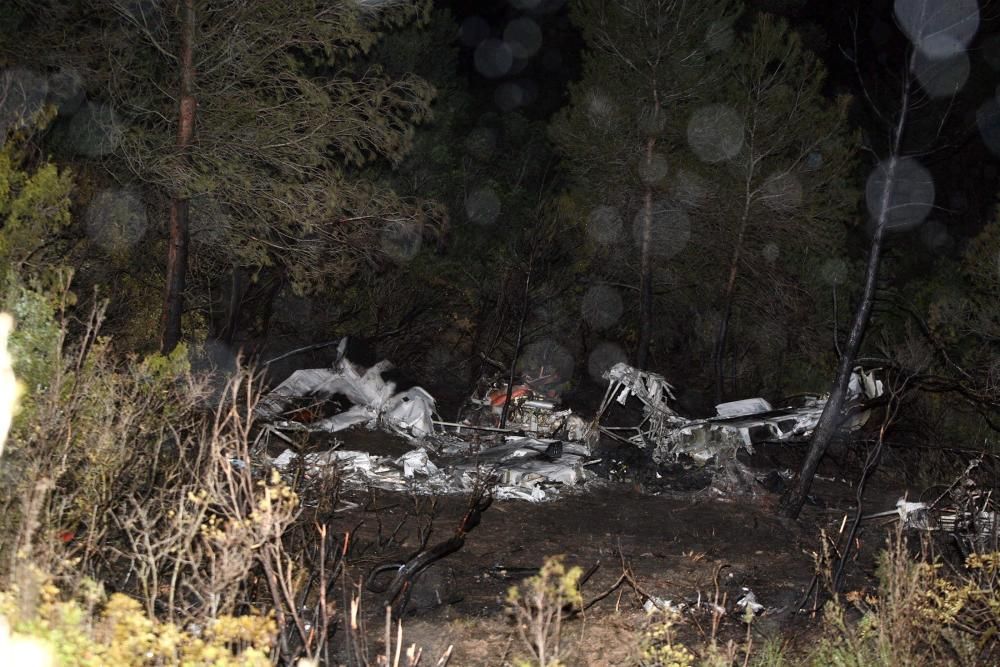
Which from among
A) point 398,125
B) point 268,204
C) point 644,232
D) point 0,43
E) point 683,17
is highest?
point 683,17

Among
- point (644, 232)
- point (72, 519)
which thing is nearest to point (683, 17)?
point (644, 232)

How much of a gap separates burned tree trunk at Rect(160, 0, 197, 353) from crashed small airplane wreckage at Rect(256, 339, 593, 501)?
6.18ft

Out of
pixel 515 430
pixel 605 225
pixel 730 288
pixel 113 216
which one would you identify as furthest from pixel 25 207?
pixel 730 288

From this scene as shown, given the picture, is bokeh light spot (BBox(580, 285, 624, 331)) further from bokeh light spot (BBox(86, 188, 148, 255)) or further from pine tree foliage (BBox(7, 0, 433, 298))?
bokeh light spot (BBox(86, 188, 148, 255))

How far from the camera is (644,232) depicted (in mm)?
17703

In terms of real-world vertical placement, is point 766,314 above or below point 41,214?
below

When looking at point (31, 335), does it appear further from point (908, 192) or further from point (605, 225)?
point (908, 192)

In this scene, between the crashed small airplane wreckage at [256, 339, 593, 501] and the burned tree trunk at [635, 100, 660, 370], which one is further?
the burned tree trunk at [635, 100, 660, 370]

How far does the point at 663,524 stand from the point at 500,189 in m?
12.9

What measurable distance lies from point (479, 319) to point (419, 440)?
6.87 metres

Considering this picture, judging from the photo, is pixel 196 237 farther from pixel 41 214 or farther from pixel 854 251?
pixel 854 251

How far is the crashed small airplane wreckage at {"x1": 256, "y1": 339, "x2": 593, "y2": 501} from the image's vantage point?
37.2 ft

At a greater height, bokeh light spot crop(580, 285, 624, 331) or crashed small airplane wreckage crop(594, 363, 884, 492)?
bokeh light spot crop(580, 285, 624, 331)

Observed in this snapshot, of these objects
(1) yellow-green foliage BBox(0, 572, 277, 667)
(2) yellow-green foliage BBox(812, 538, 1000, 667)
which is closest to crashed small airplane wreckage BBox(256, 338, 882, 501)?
(2) yellow-green foliage BBox(812, 538, 1000, 667)
